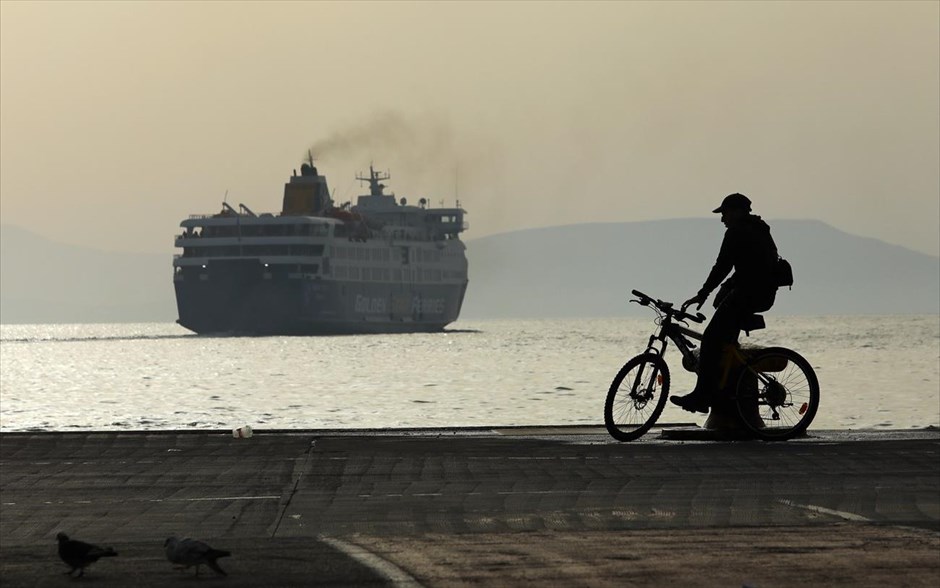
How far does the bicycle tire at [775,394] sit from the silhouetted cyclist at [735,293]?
0.78 feet

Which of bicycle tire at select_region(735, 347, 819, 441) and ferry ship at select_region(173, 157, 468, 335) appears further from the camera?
ferry ship at select_region(173, 157, 468, 335)

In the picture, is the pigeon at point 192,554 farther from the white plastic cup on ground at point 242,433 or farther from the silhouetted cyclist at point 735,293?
the white plastic cup on ground at point 242,433

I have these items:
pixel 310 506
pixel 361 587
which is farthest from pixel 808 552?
pixel 310 506

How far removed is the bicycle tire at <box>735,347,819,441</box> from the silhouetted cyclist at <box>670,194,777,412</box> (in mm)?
238

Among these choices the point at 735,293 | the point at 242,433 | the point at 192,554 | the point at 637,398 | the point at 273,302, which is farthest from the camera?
the point at 273,302

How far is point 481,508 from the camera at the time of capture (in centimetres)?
810

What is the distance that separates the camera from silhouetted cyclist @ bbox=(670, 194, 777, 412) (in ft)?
38.9

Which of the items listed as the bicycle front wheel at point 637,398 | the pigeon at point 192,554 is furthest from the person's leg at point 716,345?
the pigeon at point 192,554

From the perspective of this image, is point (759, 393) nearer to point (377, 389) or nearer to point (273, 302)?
point (377, 389)

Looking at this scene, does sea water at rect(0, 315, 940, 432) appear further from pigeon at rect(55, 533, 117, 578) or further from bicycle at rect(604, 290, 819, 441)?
pigeon at rect(55, 533, 117, 578)

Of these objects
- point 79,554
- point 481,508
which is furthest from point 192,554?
point 481,508

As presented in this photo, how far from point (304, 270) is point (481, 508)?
122 meters

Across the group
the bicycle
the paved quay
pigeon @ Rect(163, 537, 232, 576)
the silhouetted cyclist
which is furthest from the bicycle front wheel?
pigeon @ Rect(163, 537, 232, 576)

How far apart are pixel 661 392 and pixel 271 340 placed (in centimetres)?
12074
